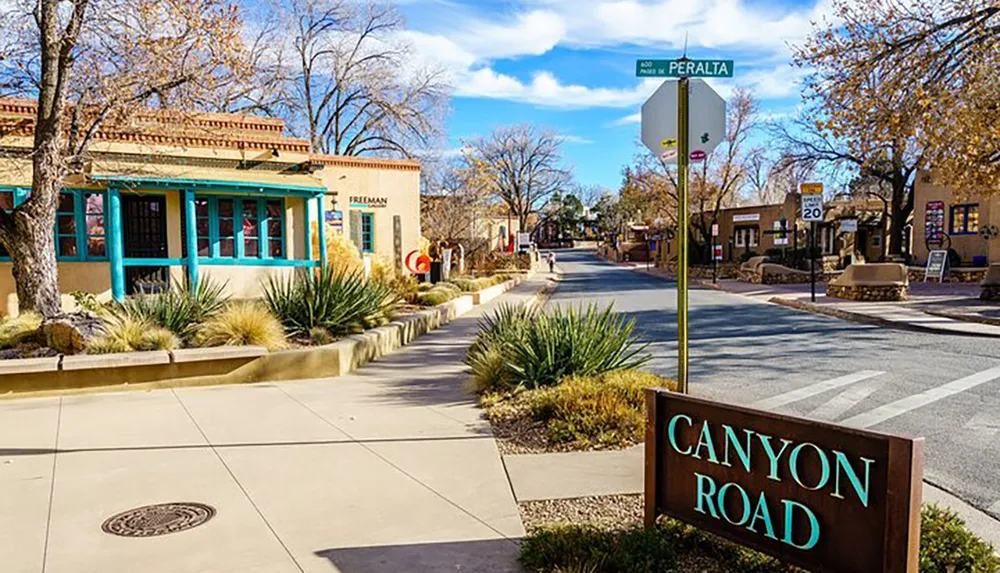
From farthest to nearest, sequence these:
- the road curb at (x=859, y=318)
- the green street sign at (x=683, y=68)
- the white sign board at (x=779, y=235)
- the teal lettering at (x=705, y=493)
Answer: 1. the white sign board at (x=779, y=235)
2. the road curb at (x=859, y=318)
3. the green street sign at (x=683, y=68)
4. the teal lettering at (x=705, y=493)

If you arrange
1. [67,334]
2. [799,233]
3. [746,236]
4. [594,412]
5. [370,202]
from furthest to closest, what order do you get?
[746,236]
[799,233]
[370,202]
[67,334]
[594,412]

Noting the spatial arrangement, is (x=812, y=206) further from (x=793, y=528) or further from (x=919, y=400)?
(x=793, y=528)

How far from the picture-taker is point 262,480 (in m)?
5.06

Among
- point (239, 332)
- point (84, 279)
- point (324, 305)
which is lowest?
point (239, 332)

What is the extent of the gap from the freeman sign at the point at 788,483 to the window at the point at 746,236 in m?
40.8

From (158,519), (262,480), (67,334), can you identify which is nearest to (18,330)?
(67,334)

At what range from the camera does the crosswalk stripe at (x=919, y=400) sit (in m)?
6.74

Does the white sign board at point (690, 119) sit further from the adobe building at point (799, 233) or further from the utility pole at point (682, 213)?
the adobe building at point (799, 233)

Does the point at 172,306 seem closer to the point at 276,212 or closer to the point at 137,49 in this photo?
A: the point at 137,49

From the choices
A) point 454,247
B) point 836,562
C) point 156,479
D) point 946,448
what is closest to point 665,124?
point 946,448

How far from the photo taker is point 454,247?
34.0 metres

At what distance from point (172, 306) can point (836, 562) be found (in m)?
8.93

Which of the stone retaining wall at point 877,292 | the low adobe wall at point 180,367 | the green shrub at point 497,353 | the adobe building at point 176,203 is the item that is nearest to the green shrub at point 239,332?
the low adobe wall at point 180,367

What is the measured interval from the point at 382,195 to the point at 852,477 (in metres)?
23.1
